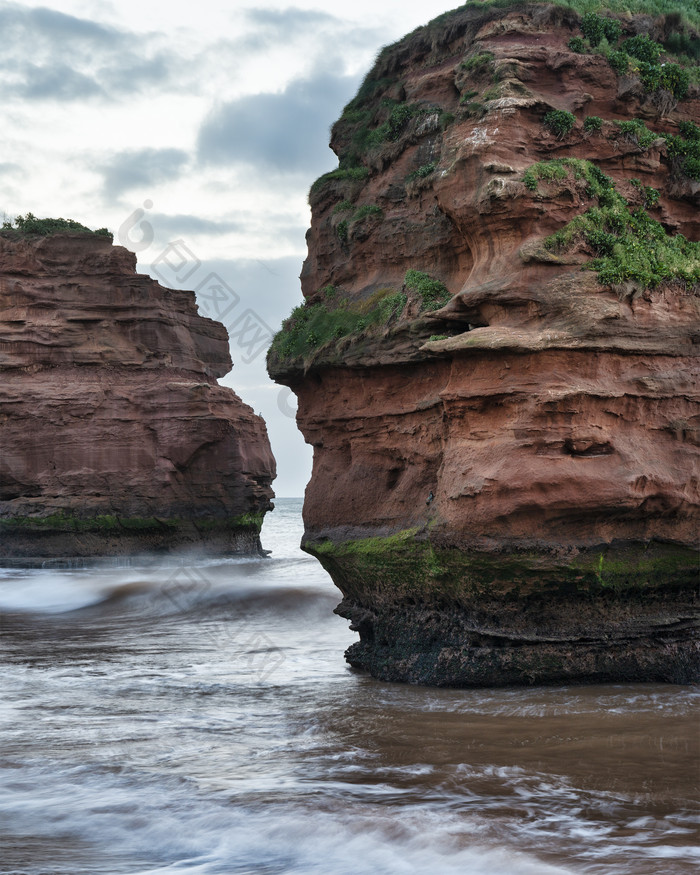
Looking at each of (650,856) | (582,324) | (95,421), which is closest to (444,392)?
(582,324)

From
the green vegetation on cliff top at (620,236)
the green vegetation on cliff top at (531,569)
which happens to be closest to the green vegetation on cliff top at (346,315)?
the green vegetation on cliff top at (620,236)

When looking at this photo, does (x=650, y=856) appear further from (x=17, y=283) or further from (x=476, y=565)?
(x=17, y=283)

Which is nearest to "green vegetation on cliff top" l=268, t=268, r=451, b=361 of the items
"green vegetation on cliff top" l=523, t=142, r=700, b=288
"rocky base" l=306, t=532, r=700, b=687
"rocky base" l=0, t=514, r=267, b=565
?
"green vegetation on cliff top" l=523, t=142, r=700, b=288

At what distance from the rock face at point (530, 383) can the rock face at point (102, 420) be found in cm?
2134

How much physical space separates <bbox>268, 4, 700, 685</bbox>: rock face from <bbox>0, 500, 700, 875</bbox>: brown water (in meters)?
0.67

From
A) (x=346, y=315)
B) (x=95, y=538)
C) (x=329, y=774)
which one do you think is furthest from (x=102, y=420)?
(x=329, y=774)

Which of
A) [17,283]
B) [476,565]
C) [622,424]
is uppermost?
[17,283]

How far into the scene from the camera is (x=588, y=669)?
9.02 meters

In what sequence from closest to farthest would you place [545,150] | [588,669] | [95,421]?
[588,669] < [545,150] < [95,421]

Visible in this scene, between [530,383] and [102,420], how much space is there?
25110mm

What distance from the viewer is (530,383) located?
28.3 ft

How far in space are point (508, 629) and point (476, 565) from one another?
2.65ft

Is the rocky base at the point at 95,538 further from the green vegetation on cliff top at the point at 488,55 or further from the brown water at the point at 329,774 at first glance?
the green vegetation on cliff top at the point at 488,55

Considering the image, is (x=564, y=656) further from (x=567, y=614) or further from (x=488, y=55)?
(x=488, y=55)
